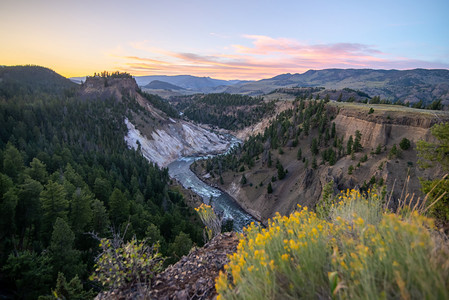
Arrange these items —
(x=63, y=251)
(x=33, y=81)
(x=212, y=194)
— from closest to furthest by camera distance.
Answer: (x=63, y=251)
(x=212, y=194)
(x=33, y=81)

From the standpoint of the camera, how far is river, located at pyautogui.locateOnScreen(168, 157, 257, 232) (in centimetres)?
4149

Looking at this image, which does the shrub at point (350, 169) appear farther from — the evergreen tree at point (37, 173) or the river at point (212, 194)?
the evergreen tree at point (37, 173)

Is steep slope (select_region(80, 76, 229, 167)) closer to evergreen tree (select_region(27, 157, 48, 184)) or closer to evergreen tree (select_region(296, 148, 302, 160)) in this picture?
evergreen tree (select_region(27, 157, 48, 184))

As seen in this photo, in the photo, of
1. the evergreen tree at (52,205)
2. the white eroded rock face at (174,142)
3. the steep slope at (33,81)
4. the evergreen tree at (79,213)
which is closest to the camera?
the evergreen tree at (52,205)

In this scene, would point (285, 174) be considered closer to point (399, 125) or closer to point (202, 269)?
point (399, 125)

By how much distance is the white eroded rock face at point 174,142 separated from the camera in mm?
73750

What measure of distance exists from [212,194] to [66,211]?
33.3 meters

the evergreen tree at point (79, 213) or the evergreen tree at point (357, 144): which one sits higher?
the evergreen tree at point (357, 144)

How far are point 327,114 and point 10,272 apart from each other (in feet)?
177

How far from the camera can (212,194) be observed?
51.6 meters

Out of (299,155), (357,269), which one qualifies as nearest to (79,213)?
(357,269)

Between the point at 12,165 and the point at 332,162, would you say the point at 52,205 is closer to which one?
the point at 12,165

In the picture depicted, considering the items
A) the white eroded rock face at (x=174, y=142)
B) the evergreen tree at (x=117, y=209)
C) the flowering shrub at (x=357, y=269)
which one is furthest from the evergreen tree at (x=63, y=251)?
the white eroded rock face at (x=174, y=142)

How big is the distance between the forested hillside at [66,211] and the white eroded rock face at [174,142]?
889cm
